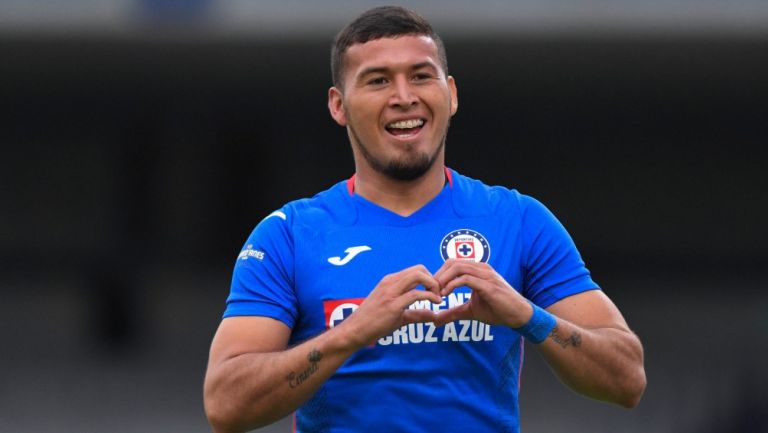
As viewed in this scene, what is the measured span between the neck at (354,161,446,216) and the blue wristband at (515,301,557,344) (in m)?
0.49

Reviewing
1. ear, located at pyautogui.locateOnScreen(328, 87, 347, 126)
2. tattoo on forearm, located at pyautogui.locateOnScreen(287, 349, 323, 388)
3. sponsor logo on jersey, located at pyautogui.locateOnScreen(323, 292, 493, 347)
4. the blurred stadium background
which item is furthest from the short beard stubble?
the blurred stadium background

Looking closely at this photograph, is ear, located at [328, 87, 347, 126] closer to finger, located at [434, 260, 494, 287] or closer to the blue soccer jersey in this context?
the blue soccer jersey

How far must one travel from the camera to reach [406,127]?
2.71 meters

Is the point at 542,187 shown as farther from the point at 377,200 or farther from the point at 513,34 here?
the point at 377,200

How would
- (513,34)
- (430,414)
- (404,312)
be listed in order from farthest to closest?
(513,34)
(430,414)
(404,312)

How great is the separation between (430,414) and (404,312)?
302mm

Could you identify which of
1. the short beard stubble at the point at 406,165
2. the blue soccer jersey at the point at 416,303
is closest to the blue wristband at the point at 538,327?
the blue soccer jersey at the point at 416,303

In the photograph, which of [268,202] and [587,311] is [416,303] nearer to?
[587,311]

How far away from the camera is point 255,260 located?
8.79ft

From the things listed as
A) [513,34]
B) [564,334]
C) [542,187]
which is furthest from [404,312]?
[542,187]

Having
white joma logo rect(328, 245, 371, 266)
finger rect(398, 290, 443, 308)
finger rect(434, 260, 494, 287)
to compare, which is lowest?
finger rect(398, 290, 443, 308)

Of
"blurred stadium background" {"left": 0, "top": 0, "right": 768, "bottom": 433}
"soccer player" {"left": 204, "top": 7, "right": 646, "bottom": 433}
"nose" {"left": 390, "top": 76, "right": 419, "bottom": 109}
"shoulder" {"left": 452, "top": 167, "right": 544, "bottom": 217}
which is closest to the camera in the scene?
"soccer player" {"left": 204, "top": 7, "right": 646, "bottom": 433}

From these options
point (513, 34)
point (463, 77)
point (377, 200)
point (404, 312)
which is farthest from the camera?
point (463, 77)

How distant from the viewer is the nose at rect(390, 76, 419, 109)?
267cm
